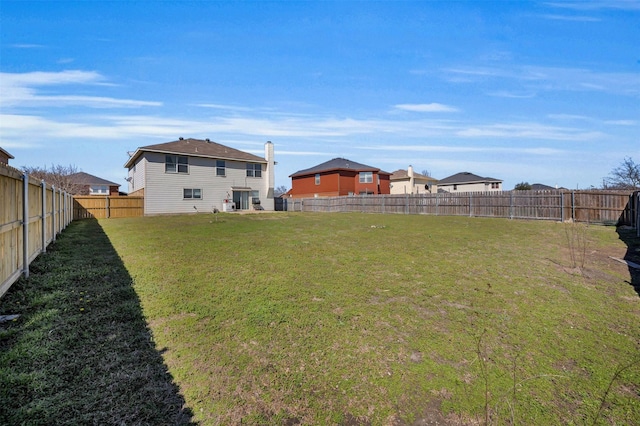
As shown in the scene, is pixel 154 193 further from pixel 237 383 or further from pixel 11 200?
pixel 237 383

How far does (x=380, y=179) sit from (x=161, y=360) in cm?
3948

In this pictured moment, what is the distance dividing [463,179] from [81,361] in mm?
50485

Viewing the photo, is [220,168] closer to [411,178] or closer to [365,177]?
[365,177]

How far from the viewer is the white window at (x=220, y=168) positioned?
27.5 m

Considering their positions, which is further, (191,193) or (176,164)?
(191,193)

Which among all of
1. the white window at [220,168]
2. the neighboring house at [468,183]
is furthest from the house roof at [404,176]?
the white window at [220,168]

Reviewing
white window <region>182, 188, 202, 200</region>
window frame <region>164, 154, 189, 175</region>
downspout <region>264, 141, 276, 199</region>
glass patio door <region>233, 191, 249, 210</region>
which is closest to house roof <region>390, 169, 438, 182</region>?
downspout <region>264, 141, 276, 199</region>

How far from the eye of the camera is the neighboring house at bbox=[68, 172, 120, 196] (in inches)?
1590

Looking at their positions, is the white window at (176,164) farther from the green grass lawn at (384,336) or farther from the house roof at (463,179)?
the house roof at (463,179)

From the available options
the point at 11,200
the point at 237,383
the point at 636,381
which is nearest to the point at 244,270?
the point at 237,383

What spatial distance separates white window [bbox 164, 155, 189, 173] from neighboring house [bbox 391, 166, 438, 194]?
1196 inches

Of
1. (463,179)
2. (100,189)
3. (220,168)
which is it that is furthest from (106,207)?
(463,179)

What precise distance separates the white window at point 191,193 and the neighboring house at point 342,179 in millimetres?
16149

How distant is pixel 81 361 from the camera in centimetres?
318
